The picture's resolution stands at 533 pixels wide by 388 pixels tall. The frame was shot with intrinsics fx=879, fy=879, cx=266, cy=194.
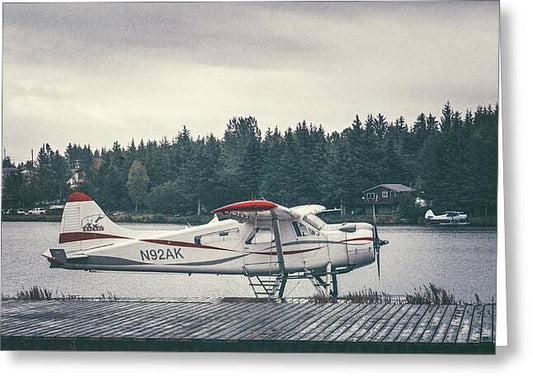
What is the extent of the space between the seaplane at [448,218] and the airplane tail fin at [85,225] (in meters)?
2.75

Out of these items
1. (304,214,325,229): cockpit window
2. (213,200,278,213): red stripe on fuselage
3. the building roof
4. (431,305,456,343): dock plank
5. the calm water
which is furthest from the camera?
(304,214,325,229): cockpit window

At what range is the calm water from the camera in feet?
25.6

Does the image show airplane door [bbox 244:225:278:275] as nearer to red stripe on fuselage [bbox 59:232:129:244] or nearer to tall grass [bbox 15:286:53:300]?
red stripe on fuselage [bbox 59:232:129:244]

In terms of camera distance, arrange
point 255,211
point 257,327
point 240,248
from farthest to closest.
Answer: point 240,248 < point 255,211 < point 257,327

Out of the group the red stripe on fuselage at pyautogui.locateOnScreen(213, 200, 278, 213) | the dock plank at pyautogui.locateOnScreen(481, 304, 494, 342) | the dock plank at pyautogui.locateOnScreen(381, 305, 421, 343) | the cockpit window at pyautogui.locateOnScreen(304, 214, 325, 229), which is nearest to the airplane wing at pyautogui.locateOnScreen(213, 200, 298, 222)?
the red stripe on fuselage at pyautogui.locateOnScreen(213, 200, 278, 213)

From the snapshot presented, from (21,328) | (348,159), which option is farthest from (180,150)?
(21,328)

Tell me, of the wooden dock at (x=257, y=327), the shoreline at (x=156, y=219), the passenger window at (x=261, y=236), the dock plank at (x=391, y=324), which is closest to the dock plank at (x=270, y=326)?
the wooden dock at (x=257, y=327)

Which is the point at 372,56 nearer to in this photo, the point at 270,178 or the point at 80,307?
the point at 270,178

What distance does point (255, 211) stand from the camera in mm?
7809

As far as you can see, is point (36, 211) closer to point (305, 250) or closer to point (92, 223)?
point (92, 223)

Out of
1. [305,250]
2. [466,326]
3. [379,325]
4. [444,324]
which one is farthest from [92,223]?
[466,326]

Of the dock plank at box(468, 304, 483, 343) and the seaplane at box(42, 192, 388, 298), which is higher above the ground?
the seaplane at box(42, 192, 388, 298)

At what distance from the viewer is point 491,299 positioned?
7.68 m

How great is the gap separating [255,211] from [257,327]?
102 cm
